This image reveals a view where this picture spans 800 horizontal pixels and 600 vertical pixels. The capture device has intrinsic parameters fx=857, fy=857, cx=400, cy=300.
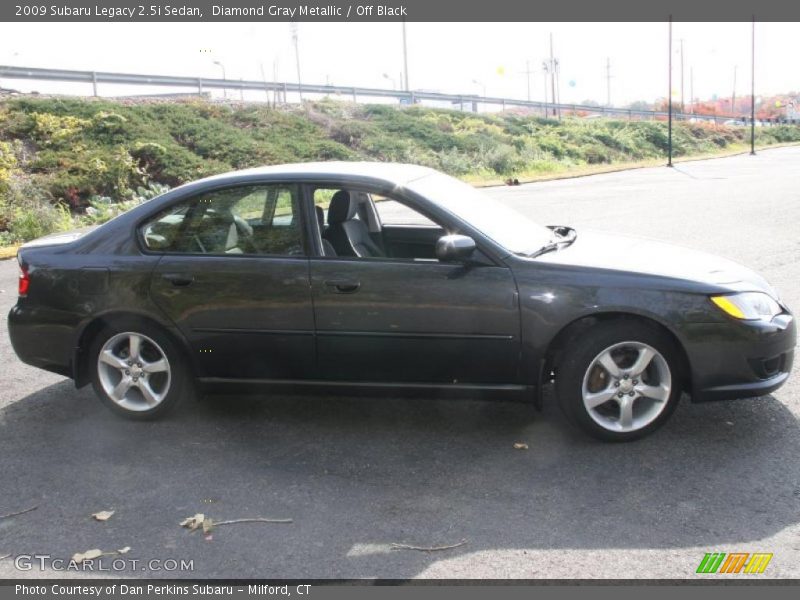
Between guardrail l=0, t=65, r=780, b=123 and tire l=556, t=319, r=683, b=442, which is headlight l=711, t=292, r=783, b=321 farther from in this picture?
guardrail l=0, t=65, r=780, b=123

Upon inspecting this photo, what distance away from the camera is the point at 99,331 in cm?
542

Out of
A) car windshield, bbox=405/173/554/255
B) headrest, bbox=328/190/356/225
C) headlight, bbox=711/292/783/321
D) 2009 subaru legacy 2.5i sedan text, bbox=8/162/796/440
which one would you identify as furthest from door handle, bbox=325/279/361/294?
headlight, bbox=711/292/783/321

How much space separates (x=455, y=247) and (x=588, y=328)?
870 millimetres

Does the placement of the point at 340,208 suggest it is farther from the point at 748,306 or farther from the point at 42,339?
the point at 748,306

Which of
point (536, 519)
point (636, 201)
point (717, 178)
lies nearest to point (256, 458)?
point (536, 519)

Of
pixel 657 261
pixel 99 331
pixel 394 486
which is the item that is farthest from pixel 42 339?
pixel 657 261

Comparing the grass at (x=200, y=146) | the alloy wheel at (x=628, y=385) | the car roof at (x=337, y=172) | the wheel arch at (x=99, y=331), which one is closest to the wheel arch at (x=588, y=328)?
the alloy wheel at (x=628, y=385)

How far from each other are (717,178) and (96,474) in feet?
93.3

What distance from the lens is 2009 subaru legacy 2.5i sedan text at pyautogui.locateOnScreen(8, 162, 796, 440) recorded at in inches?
185

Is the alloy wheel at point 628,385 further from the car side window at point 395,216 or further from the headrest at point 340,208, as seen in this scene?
the headrest at point 340,208

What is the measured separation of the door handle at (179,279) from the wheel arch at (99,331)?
0.25 metres

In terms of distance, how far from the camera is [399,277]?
4891 mm

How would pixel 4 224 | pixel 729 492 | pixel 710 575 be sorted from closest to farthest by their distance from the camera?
pixel 710 575, pixel 729 492, pixel 4 224

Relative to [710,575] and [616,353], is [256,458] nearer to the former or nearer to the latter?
[616,353]
